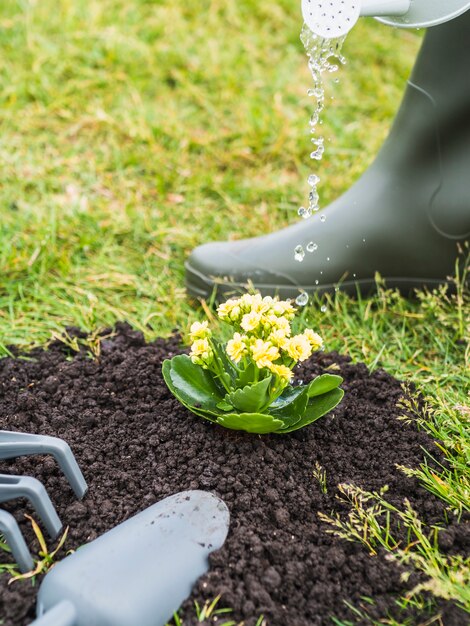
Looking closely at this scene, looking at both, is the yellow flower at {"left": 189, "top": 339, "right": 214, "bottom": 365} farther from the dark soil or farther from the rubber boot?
the rubber boot

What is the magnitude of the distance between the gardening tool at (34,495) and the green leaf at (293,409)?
0.50m

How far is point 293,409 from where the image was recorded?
4.96 ft

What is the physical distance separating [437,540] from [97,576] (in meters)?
0.64

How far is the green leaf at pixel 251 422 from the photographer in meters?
1.40

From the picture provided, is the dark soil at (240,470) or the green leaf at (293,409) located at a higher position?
the green leaf at (293,409)

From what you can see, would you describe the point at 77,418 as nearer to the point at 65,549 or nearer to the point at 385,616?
the point at 65,549

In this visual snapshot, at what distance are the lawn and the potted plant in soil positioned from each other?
0.30 metres

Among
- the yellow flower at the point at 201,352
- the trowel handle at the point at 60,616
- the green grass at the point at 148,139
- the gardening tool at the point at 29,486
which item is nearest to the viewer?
the trowel handle at the point at 60,616

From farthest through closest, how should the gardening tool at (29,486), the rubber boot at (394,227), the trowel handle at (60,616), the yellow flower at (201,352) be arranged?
the rubber boot at (394,227) < the yellow flower at (201,352) < the gardening tool at (29,486) < the trowel handle at (60,616)

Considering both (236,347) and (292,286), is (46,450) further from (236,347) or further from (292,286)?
(292,286)

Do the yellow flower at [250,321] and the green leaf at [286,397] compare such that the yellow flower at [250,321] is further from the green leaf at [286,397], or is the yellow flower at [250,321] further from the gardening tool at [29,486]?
the gardening tool at [29,486]

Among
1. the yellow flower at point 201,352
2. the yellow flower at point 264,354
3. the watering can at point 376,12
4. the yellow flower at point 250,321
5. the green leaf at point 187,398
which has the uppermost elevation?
the watering can at point 376,12

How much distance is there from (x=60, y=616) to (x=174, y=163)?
204 cm

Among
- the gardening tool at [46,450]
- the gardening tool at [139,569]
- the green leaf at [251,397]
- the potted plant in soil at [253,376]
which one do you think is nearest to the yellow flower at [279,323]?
the potted plant in soil at [253,376]
